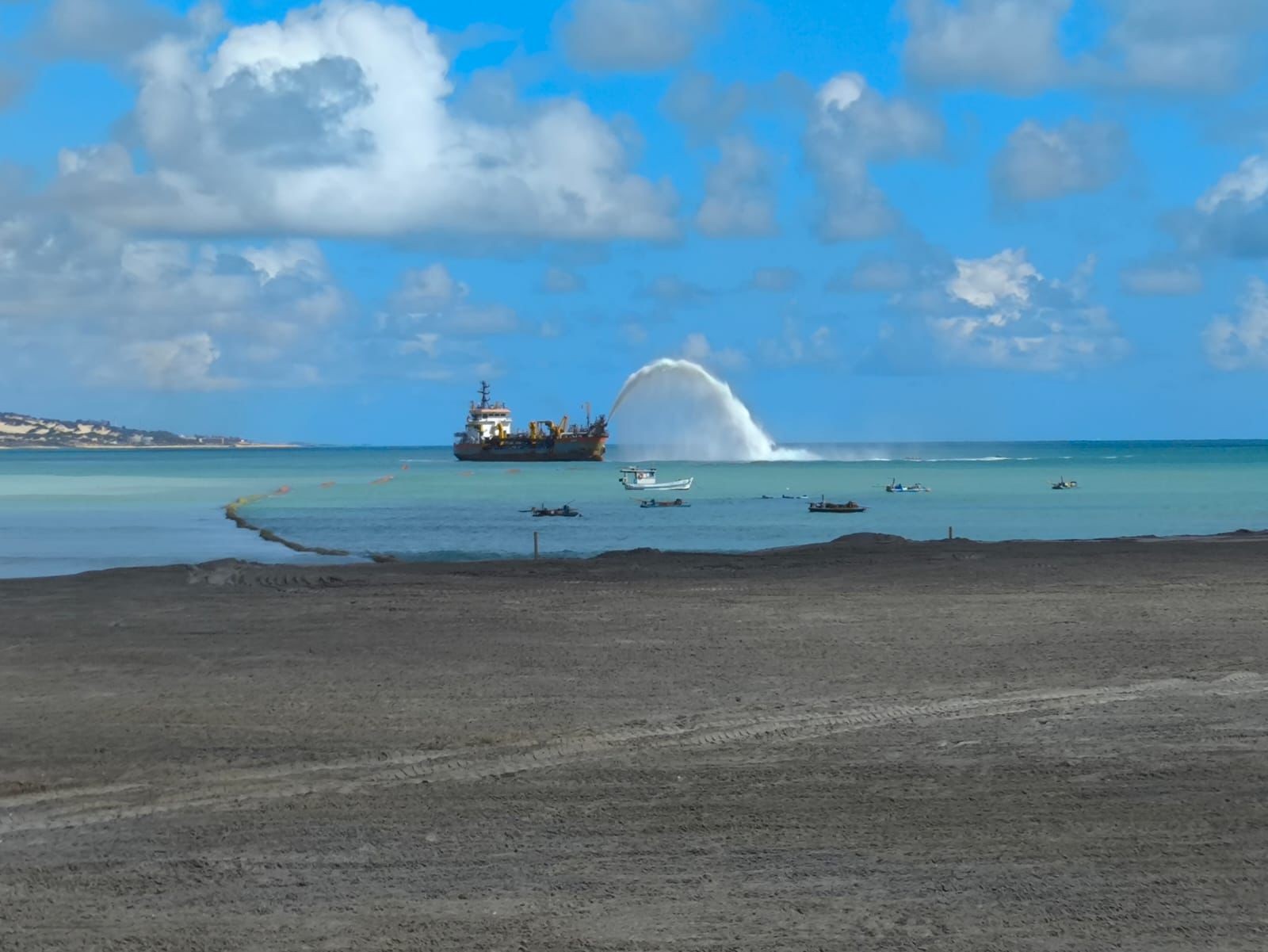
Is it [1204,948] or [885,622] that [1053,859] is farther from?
[885,622]

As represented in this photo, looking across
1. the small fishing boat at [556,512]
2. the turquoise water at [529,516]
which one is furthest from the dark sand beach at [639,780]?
the small fishing boat at [556,512]

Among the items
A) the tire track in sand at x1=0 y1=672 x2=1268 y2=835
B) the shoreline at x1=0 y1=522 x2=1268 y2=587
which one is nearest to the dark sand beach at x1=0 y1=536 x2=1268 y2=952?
the tire track in sand at x1=0 y1=672 x2=1268 y2=835

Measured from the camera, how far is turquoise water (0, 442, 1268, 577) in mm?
46250

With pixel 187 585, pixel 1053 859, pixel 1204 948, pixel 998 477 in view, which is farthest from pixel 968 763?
pixel 998 477

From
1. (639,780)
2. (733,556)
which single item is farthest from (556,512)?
(639,780)

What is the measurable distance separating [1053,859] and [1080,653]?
8.95 m

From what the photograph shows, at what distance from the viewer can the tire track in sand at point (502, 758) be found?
10.2 m

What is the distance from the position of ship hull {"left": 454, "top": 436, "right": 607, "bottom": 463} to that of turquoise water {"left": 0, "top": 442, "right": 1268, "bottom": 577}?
31.0 m

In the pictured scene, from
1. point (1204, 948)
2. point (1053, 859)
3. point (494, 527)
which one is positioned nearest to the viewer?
point (1204, 948)

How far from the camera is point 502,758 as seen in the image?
1169 centimetres

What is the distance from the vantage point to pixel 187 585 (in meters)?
26.7

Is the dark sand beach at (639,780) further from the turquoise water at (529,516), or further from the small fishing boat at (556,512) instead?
the small fishing boat at (556,512)

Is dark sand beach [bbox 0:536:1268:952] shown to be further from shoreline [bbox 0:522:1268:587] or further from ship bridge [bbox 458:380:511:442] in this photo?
ship bridge [bbox 458:380:511:442]

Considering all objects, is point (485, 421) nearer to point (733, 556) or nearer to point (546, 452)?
point (546, 452)
